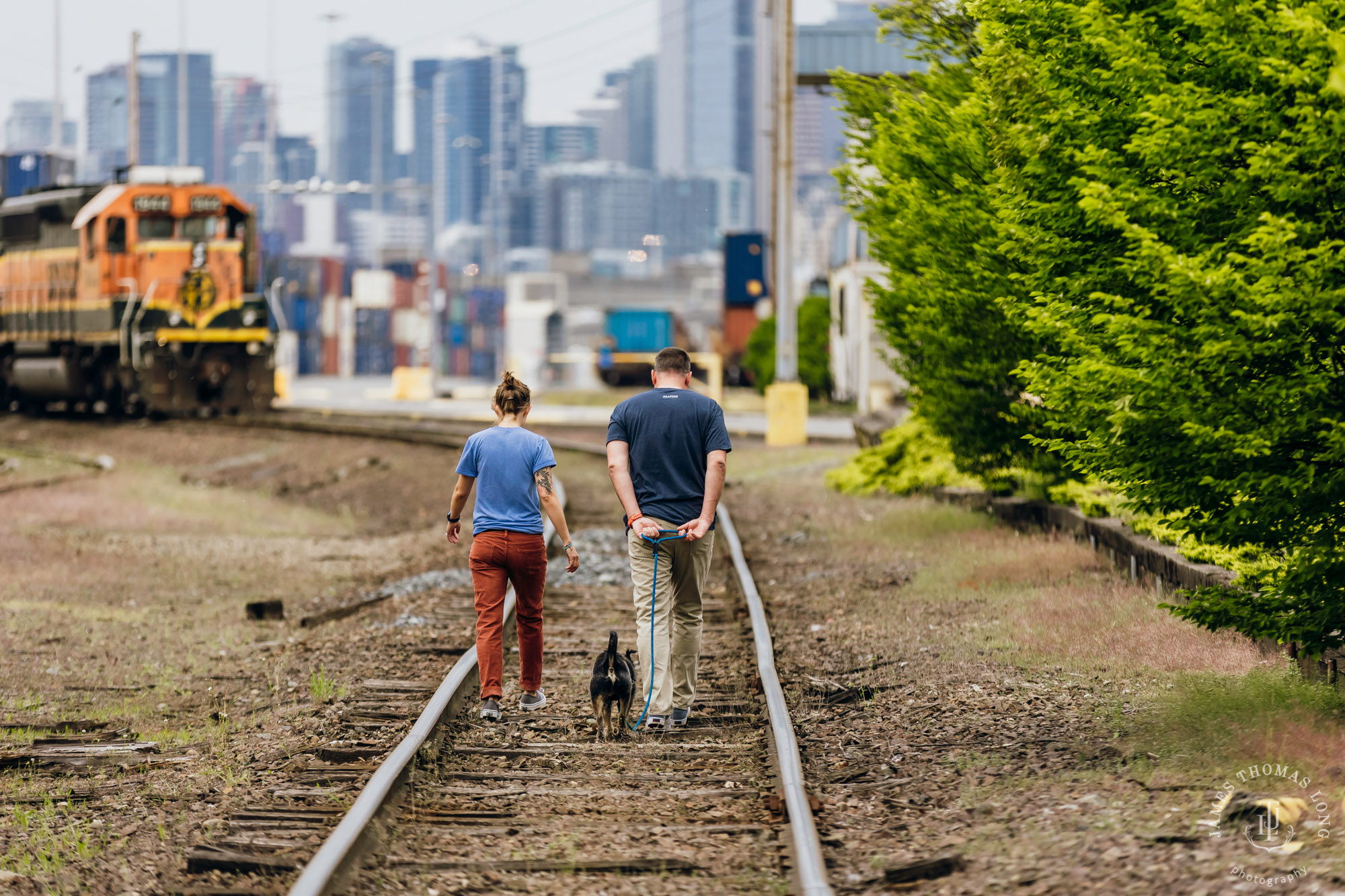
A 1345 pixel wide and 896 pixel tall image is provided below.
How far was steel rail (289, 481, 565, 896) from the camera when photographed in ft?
16.1

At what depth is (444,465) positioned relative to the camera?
75.7 ft

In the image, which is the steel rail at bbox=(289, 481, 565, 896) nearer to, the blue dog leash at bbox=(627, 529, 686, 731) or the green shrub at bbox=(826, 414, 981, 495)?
the blue dog leash at bbox=(627, 529, 686, 731)

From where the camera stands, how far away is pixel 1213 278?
18.9 ft

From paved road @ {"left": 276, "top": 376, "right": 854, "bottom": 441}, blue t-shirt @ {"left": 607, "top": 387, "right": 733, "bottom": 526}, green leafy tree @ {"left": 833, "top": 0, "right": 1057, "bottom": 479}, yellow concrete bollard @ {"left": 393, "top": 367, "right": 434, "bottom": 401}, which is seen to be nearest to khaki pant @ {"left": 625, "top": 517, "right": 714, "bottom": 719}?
blue t-shirt @ {"left": 607, "top": 387, "right": 733, "bottom": 526}

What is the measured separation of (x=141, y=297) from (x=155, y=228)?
143 cm

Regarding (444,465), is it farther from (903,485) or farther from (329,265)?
(329,265)

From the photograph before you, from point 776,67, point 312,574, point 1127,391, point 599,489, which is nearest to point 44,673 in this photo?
point 312,574

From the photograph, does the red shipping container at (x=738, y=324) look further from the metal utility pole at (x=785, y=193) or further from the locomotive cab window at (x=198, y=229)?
the metal utility pole at (x=785, y=193)

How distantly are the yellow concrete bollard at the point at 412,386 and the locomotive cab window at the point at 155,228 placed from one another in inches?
809

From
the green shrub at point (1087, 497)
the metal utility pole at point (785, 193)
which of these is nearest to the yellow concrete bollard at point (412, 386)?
the metal utility pole at point (785, 193)

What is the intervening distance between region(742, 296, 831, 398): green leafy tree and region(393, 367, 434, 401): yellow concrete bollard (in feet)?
37.3

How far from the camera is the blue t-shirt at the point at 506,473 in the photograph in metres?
7.39

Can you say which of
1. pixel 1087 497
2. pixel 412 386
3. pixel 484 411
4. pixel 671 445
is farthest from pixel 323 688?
pixel 412 386

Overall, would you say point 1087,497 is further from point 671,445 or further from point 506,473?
point 506,473
